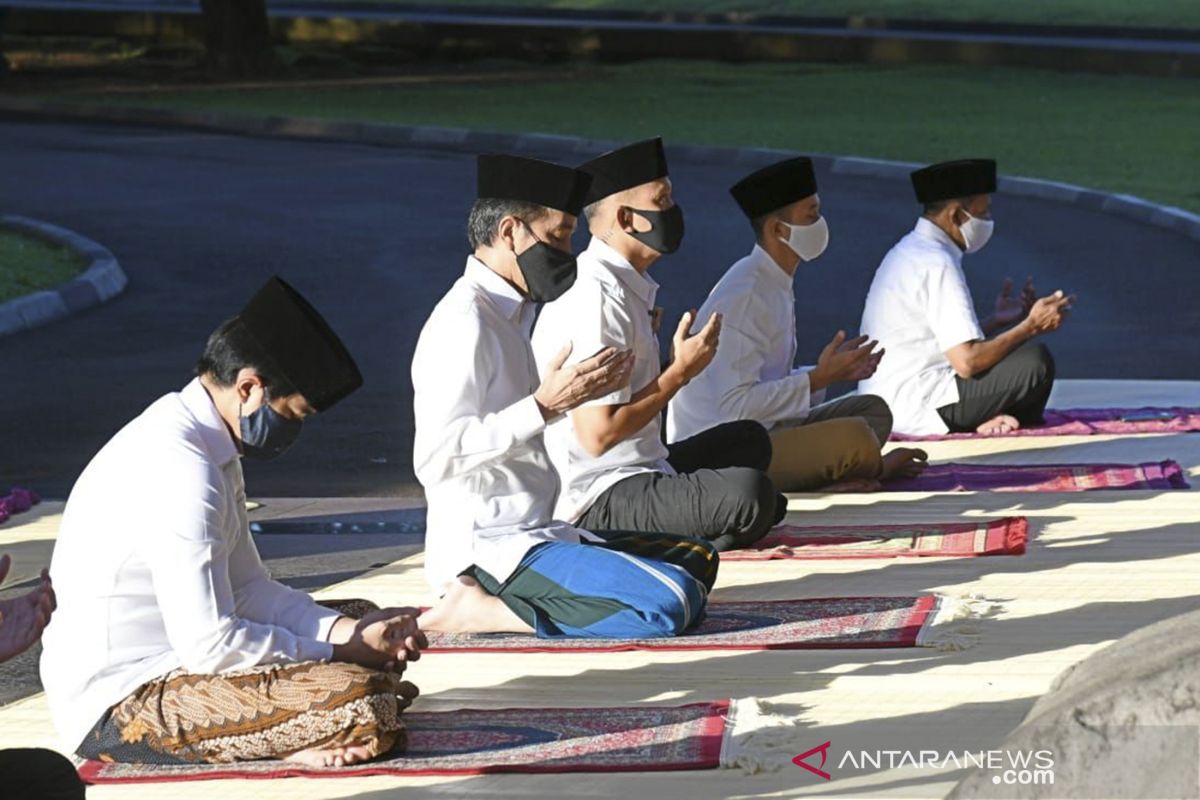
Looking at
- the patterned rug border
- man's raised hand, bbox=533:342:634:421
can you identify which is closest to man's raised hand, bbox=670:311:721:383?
man's raised hand, bbox=533:342:634:421

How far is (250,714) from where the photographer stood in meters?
5.12

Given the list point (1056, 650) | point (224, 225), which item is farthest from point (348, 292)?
point (1056, 650)

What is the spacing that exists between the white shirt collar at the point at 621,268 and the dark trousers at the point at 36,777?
2.86 metres

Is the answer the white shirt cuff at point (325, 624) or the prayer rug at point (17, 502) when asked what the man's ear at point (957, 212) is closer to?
the prayer rug at point (17, 502)

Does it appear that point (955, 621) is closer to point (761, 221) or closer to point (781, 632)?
point (781, 632)

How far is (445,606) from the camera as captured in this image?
637 cm

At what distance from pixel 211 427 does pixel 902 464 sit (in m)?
3.94

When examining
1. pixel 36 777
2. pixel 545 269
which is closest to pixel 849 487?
pixel 545 269

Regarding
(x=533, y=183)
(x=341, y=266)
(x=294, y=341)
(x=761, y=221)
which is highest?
(x=533, y=183)

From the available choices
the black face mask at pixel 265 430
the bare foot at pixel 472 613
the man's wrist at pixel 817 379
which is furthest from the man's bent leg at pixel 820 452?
the black face mask at pixel 265 430

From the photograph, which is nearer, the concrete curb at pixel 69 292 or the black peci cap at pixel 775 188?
the black peci cap at pixel 775 188

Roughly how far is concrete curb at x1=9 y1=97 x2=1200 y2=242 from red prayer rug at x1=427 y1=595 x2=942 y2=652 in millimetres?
10806

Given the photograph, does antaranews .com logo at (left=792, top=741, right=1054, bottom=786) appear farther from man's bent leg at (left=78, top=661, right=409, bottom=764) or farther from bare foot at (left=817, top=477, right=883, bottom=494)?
bare foot at (left=817, top=477, right=883, bottom=494)

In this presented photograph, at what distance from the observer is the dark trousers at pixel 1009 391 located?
9.29m
